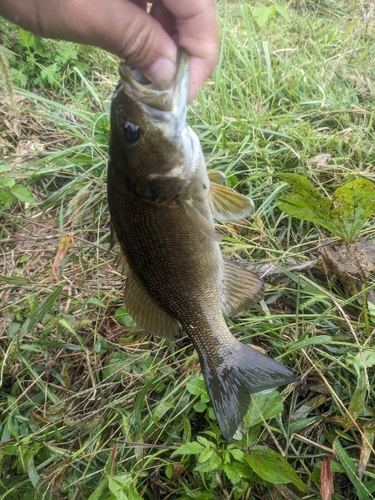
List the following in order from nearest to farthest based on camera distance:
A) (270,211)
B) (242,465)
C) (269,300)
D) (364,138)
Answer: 1. (242,465)
2. (269,300)
3. (270,211)
4. (364,138)

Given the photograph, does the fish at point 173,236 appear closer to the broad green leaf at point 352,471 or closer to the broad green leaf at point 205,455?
the broad green leaf at point 205,455

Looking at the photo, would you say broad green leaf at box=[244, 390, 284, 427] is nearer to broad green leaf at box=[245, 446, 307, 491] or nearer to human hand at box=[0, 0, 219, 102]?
broad green leaf at box=[245, 446, 307, 491]

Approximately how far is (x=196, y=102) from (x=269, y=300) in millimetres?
1897

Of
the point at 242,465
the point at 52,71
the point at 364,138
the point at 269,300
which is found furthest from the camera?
the point at 52,71

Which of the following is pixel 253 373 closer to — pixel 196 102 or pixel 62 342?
pixel 62 342

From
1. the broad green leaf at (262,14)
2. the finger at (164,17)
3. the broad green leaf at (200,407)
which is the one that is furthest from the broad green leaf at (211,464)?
the broad green leaf at (262,14)

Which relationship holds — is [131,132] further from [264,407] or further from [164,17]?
[264,407]

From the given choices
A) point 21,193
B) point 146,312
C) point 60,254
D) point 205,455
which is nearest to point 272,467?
point 205,455

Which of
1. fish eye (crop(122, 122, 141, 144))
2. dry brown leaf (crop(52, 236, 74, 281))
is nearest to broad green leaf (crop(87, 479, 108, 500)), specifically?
dry brown leaf (crop(52, 236, 74, 281))

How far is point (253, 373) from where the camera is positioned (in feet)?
5.86

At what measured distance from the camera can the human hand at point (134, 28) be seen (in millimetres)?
1606

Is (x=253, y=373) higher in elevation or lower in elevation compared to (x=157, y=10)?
lower

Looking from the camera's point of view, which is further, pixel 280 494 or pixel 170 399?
pixel 170 399

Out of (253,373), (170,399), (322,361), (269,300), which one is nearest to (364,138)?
(269,300)
